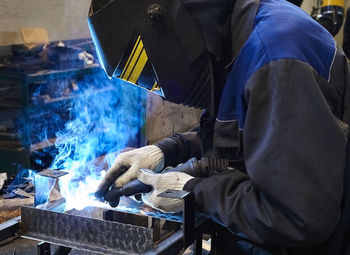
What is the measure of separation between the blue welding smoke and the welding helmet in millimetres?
1687

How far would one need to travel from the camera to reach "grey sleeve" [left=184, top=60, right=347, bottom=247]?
100 cm

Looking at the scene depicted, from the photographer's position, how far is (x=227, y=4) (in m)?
1.22

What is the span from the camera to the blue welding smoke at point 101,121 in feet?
11.0

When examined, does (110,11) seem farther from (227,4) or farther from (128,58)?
(227,4)

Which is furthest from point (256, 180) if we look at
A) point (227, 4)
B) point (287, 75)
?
point (227, 4)

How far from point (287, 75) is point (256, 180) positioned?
0.89 ft

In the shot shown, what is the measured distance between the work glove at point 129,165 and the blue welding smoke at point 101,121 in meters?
1.29

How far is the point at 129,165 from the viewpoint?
1.68 metres

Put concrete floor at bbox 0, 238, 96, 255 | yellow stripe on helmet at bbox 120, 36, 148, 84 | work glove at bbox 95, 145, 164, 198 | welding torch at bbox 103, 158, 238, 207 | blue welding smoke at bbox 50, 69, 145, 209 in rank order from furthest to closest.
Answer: blue welding smoke at bbox 50, 69, 145, 209
concrete floor at bbox 0, 238, 96, 255
work glove at bbox 95, 145, 164, 198
welding torch at bbox 103, 158, 238, 207
yellow stripe on helmet at bbox 120, 36, 148, 84

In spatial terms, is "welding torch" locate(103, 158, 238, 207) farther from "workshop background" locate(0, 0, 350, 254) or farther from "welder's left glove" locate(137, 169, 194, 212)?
"workshop background" locate(0, 0, 350, 254)

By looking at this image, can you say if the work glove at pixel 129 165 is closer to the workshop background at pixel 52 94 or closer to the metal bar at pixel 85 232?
the metal bar at pixel 85 232

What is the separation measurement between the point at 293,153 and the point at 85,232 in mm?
647

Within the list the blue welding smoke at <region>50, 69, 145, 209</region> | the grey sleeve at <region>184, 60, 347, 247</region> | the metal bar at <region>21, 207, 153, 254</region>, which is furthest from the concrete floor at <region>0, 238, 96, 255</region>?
the grey sleeve at <region>184, 60, 347, 247</region>

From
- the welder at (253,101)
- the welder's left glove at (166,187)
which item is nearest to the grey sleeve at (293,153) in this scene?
the welder at (253,101)
